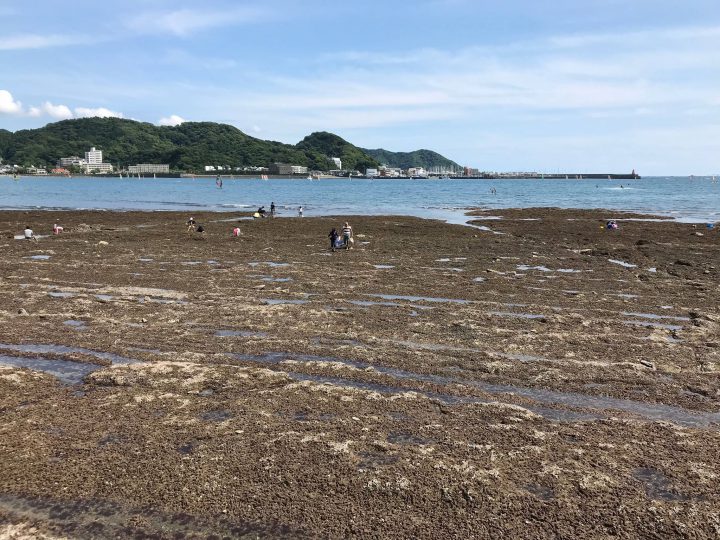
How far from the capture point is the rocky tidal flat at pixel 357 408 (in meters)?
6.05

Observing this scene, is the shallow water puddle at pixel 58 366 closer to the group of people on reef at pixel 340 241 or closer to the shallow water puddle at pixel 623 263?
the group of people on reef at pixel 340 241

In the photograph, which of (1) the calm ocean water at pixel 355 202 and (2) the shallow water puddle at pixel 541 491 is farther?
(1) the calm ocean water at pixel 355 202

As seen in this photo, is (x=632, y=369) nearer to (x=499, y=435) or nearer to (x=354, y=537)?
(x=499, y=435)

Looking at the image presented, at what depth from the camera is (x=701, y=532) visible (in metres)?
5.74

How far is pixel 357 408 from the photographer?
8.70 m

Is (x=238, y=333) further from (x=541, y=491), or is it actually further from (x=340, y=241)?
(x=340, y=241)

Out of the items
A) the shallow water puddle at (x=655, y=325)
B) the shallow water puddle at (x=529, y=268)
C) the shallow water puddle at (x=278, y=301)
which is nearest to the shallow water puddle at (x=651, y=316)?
the shallow water puddle at (x=655, y=325)

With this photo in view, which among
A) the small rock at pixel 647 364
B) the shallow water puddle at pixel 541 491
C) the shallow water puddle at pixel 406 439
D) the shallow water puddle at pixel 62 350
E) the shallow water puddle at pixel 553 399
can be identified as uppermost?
the small rock at pixel 647 364

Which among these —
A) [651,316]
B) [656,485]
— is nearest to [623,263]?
[651,316]

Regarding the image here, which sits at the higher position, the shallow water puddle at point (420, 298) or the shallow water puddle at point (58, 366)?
the shallow water puddle at point (420, 298)

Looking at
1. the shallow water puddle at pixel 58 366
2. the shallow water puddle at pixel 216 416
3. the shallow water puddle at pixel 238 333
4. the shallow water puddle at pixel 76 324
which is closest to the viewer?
the shallow water puddle at pixel 216 416

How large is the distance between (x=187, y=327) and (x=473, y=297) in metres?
8.96

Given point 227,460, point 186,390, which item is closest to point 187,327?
point 186,390

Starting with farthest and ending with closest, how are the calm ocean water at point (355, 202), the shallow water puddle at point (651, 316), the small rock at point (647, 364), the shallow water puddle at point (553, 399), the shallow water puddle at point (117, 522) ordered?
1. the calm ocean water at point (355, 202)
2. the shallow water puddle at point (651, 316)
3. the small rock at point (647, 364)
4. the shallow water puddle at point (553, 399)
5. the shallow water puddle at point (117, 522)
